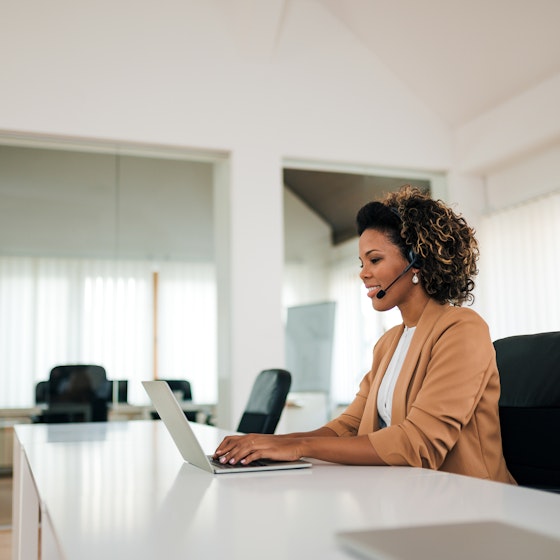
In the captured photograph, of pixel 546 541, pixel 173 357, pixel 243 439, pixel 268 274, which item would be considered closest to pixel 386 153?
pixel 268 274

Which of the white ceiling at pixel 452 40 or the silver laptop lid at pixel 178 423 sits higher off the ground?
the white ceiling at pixel 452 40

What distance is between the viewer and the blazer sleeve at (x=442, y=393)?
1498mm

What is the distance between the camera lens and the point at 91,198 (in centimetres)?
465

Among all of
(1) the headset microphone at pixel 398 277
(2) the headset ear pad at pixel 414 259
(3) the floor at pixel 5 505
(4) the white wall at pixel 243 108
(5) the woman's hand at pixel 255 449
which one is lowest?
(3) the floor at pixel 5 505

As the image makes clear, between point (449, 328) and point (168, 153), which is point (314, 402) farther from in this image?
point (449, 328)

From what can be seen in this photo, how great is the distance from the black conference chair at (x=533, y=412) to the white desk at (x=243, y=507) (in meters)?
0.42

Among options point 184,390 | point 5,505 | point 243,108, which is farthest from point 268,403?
point 243,108

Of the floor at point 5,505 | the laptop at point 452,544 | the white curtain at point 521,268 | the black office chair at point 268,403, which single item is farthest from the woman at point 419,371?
the white curtain at point 521,268

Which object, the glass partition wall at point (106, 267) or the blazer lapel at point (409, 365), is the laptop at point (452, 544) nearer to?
the blazer lapel at point (409, 365)

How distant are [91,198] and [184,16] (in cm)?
141

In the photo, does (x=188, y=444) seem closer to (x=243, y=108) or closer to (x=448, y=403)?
(x=448, y=403)

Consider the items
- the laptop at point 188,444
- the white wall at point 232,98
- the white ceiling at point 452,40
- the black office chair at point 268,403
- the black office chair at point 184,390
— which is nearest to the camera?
the laptop at point 188,444

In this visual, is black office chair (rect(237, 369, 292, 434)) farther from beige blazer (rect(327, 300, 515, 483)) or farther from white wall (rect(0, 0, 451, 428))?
white wall (rect(0, 0, 451, 428))

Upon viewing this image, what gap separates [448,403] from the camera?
1547mm
